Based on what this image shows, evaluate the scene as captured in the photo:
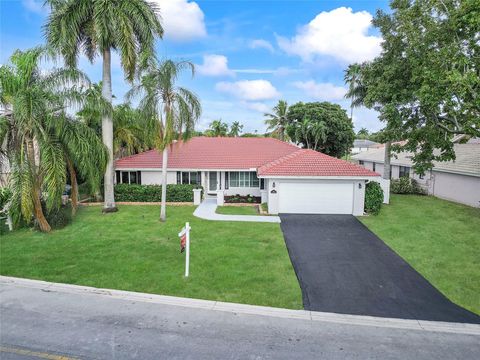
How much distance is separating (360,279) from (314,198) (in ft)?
29.0

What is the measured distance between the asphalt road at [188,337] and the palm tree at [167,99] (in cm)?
925

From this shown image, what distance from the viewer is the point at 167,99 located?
15.0 meters

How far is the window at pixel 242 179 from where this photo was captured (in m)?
23.6

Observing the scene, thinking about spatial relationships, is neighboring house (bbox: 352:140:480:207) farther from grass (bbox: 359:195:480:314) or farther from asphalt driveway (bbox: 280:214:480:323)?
asphalt driveway (bbox: 280:214:480:323)

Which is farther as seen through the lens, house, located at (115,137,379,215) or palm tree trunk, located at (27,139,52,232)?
house, located at (115,137,379,215)

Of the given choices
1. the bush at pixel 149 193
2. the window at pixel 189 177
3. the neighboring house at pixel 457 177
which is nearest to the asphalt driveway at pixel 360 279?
the bush at pixel 149 193

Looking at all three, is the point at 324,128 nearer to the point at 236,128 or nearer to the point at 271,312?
the point at 271,312

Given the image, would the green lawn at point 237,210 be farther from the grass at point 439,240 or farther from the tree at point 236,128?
the tree at point 236,128

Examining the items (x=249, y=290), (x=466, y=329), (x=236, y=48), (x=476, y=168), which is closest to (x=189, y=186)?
(x=236, y=48)

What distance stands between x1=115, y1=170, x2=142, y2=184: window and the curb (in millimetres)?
14272

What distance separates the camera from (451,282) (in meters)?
9.41

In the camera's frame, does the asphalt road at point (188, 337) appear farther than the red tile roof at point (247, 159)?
No

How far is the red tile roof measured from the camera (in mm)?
18047

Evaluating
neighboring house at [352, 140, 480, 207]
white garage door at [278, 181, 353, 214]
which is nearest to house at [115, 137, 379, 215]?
white garage door at [278, 181, 353, 214]
